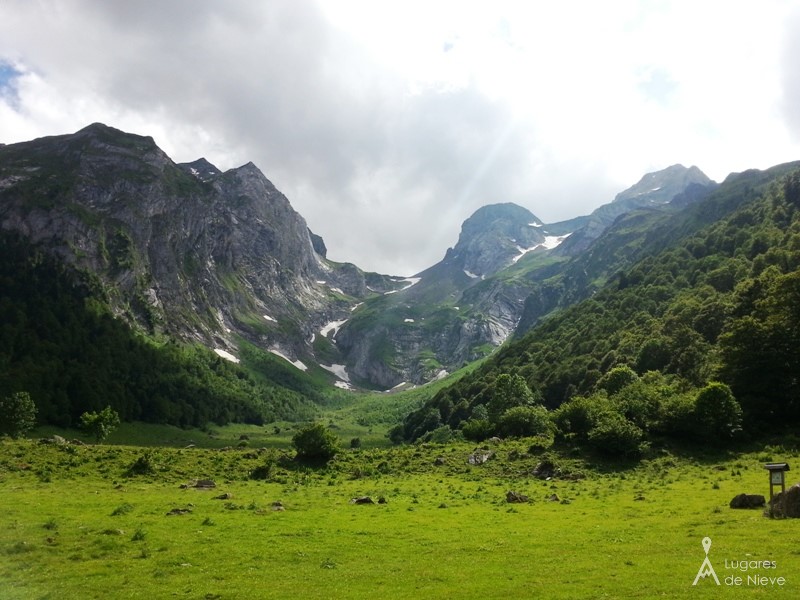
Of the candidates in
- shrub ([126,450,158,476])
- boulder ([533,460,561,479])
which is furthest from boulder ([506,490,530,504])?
shrub ([126,450,158,476])

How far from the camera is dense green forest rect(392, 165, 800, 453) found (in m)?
60.6

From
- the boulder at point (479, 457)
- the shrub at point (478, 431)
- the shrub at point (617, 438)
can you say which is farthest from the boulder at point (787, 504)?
the shrub at point (478, 431)

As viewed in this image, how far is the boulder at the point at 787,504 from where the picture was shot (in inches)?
1052

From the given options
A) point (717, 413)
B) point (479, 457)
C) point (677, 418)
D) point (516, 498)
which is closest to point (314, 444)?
point (479, 457)

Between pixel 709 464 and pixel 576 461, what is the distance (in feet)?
43.4

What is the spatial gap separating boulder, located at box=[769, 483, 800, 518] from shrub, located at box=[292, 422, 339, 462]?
48.8 meters

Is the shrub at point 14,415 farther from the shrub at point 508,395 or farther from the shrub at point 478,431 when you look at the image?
the shrub at point 508,395

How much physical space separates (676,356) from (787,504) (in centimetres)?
9028

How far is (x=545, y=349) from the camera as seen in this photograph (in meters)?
179

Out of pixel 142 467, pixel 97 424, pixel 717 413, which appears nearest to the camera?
pixel 142 467

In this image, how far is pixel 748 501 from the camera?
3203cm

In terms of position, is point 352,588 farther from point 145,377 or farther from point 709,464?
point 145,377

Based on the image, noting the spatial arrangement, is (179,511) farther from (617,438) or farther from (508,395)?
(508,395)

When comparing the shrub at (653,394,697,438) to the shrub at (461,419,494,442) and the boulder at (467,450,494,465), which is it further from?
the shrub at (461,419,494,442)
